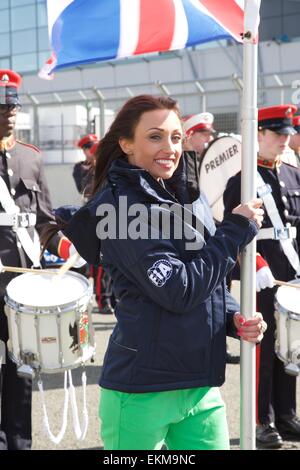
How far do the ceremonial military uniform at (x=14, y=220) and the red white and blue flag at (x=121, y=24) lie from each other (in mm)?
948

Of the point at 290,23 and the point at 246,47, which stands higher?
the point at 290,23

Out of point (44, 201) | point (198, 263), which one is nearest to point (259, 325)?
point (198, 263)

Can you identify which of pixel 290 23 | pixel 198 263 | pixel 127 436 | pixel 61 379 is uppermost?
pixel 290 23

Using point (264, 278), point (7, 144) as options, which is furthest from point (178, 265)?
point (7, 144)

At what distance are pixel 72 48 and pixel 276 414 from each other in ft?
8.42

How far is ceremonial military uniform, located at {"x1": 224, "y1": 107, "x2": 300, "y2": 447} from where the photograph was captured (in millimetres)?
3637

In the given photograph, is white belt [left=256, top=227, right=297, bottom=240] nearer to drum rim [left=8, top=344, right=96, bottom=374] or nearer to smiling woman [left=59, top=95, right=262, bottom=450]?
drum rim [left=8, top=344, right=96, bottom=374]

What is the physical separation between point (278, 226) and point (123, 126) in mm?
1698

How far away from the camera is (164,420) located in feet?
6.56

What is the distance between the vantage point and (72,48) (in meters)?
2.28

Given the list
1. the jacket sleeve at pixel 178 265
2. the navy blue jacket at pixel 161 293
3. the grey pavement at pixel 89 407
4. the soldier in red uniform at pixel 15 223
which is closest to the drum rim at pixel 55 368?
the soldier in red uniform at pixel 15 223

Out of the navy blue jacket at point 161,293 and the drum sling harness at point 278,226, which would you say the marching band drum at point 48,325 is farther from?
the drum sling harness at point 278,226

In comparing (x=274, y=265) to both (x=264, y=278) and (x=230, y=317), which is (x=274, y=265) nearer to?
(x=264, y=278)

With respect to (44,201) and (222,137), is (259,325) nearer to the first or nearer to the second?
(44,201)
